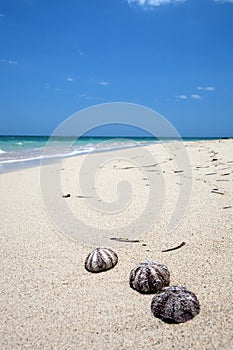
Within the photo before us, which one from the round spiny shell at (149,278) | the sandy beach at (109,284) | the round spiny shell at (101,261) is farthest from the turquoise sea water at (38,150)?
the round spiny shell at (149,278)

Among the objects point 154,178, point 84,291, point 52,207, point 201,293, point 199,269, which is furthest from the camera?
point 154,178

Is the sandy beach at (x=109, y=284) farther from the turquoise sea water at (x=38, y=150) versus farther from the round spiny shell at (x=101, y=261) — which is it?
the turquoise sea water at (x=38, y=150)

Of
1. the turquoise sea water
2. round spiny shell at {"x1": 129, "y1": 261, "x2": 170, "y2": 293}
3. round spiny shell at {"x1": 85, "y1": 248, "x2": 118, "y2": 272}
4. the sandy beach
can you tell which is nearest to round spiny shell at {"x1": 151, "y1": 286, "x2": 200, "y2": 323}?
the sandy beach

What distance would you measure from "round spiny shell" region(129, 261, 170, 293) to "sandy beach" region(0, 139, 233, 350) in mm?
54

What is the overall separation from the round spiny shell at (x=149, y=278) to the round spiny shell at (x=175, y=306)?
0.17 meters

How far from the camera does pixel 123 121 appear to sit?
13.3 ft

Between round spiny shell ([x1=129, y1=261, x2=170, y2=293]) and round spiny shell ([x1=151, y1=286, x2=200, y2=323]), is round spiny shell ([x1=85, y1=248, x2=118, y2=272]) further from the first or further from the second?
round spiny shell ([x1=151, y1=286, x2=200, y2=323])

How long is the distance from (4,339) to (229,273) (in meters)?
1.45

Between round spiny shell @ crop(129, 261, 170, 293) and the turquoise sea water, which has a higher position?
round spiny shell @ crop(129, 261, 170, 293)

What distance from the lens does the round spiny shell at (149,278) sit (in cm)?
174

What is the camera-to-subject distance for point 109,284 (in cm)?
190

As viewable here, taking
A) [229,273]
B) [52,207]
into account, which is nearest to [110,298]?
[229,273]

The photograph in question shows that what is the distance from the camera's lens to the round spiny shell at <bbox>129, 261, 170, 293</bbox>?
1.74 metres

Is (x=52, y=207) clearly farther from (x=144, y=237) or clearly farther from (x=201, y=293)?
(x=201, y=293)
